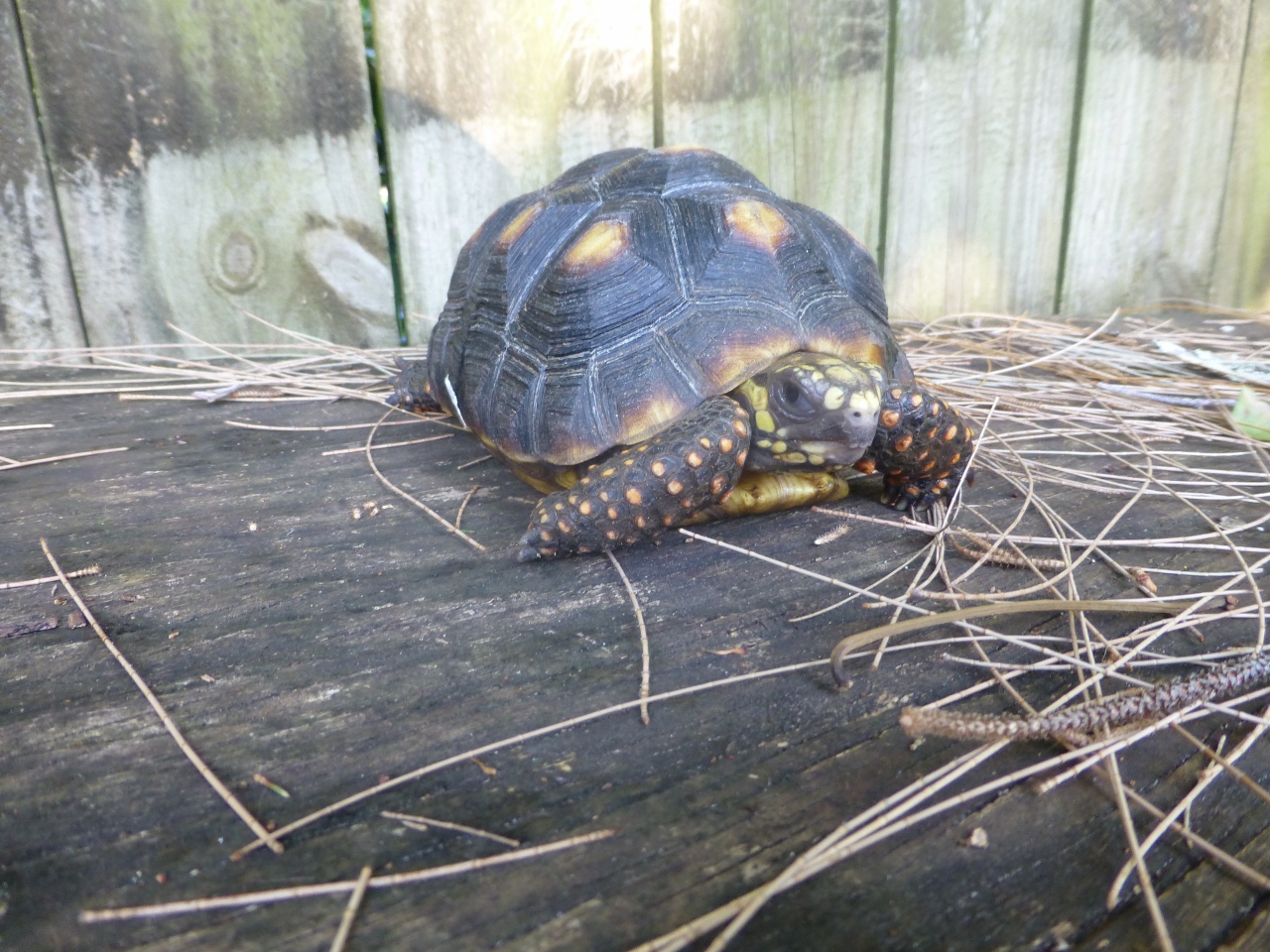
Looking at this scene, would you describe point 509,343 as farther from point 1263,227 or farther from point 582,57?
point 1263,227

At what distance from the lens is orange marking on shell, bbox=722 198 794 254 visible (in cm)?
159

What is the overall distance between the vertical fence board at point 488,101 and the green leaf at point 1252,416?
1.94 metres

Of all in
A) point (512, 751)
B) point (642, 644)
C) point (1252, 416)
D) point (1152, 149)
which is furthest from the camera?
point (1152, 149)

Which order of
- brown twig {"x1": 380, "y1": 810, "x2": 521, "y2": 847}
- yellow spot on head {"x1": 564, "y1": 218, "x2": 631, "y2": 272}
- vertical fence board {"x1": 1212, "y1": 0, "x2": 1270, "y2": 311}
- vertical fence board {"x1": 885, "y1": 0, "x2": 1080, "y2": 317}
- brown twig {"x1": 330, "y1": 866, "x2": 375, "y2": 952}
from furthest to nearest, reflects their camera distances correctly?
1. vertical fence board {"x1": 1212, "y1": 0, "x2": 1270, "y2": 311}
2. vertical fence board {"x1": 885, "y1": 0, "x2": 1080, "y2": 317}
3. yellow spot on head {"x1": 564, "y1": 218, "x2": 631, "y2": 272}
4. brown twig {"x1": 380, "y1": 810, "x2": 521, "y2": 847}
5. brown twig {"x1": 330, "y1": 866, "x2": 375, "y2": 952}

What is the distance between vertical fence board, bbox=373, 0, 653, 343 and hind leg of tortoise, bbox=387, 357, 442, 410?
629 mm

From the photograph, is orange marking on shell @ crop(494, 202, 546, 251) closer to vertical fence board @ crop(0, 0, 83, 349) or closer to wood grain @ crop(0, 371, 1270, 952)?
wood grain @ crop(0, 371, 1270, 952)

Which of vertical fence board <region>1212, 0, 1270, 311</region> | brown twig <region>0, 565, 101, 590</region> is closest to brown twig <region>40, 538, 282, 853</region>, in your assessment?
brown twig <region>0, 565, 101, 590</region>

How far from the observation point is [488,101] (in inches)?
104

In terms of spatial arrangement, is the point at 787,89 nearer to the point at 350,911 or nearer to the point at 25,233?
the point at 25,233

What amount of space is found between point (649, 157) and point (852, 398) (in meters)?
0.75

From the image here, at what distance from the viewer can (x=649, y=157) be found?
1756 millimetres

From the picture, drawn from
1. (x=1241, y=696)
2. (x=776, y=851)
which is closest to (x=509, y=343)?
(x=776, y=851)

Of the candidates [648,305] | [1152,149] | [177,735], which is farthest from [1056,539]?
[1152,149]

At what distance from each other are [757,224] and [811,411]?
17.0 inches
